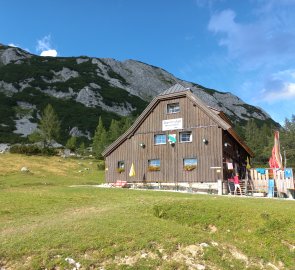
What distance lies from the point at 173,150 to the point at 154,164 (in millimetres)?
2510

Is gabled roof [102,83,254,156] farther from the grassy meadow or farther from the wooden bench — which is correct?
the grassy meadow

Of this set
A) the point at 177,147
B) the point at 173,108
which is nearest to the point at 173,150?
the point at 177,147

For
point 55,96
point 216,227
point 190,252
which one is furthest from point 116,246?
point 55,96

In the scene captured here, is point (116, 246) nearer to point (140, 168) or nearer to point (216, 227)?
point (216, 227)

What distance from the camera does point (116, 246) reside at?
10680 millimetres

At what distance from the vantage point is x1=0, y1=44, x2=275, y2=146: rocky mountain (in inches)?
4496

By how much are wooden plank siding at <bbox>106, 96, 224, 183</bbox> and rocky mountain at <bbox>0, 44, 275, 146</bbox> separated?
5931cm

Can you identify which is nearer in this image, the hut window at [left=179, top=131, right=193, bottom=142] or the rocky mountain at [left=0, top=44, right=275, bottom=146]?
the hut window at [left=179, top=131, right=193, bottom=142]

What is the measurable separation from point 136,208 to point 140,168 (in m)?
21.0

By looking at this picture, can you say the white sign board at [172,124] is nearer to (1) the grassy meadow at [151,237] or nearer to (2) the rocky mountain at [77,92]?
(1) the grassy meadow at [151,237]

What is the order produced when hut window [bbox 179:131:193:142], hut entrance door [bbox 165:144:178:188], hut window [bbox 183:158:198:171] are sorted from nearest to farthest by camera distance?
hut window [bbox 183:158:198:171] < hut window [bbox 179:131:193:142] < hut entrance door [bbox 165:144:178:188]

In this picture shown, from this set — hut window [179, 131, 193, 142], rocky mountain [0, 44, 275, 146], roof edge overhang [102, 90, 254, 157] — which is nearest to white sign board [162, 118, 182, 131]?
hut window [179, 131, 193, 142]

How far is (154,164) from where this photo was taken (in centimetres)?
3616

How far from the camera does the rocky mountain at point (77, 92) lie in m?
114
